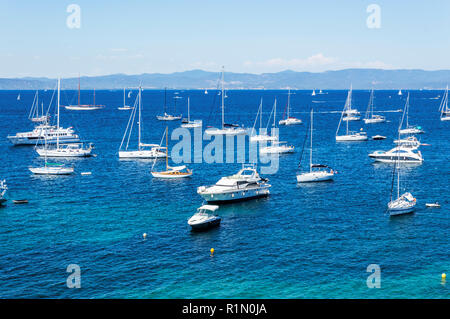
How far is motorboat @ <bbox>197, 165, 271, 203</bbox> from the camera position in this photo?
71062 millimetres

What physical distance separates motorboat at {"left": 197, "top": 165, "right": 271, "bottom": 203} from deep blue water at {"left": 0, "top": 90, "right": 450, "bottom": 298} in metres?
1.81

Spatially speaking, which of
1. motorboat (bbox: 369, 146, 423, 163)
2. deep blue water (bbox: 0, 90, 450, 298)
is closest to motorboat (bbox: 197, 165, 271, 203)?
deep blue water (bbox: 0, 90, 450, 298)

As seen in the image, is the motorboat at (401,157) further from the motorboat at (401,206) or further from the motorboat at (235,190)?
the motorboat at (235,190)

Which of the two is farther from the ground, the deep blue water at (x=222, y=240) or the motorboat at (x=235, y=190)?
the motorboat at (x=235, y=190)

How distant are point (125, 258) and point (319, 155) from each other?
78.1m

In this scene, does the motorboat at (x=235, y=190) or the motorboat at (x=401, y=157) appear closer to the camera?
the motorboat at (x=235, y=190)

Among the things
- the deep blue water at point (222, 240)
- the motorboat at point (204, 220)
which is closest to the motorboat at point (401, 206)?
the deep blue water at point (222, 240)

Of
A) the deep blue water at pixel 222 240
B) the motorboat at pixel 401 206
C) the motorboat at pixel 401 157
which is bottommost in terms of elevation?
the deep blue water at pixel 222 240

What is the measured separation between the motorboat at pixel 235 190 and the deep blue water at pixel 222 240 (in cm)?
181

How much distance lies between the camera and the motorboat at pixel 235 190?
233ft

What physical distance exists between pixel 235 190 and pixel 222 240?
58.7 ft

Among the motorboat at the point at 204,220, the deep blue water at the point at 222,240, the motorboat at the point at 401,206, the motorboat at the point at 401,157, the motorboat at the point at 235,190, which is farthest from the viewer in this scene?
the motorboat at the point at 401,157

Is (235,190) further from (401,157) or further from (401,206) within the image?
(401,157)

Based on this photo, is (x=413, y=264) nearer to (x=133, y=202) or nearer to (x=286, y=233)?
(x=286, y=233)
